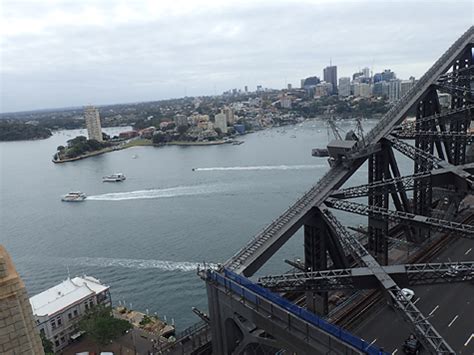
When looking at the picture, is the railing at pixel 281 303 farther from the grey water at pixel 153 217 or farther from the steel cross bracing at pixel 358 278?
the grey water at pixel 153 217

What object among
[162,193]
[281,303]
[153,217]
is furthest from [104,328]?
[162,193]

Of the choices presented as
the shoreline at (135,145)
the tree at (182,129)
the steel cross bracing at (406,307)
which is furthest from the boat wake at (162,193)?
the tree at (182,129)

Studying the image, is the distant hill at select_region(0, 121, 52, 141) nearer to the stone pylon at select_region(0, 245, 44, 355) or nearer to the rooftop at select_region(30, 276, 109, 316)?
the rooftop at select_region(30, 276, 109, 316)

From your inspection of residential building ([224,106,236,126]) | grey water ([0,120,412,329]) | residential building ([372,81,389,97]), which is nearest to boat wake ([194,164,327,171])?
grey water ([0,120,412,329])

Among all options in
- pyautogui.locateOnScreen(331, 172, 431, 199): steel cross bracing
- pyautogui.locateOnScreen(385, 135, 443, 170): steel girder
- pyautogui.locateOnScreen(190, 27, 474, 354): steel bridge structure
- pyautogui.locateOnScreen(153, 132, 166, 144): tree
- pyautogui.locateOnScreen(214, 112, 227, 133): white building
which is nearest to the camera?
pyautogui.locateOnScreen(190, 27, 474, 354): steel bridge structure

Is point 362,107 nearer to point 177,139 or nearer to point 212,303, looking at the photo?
point 177,139

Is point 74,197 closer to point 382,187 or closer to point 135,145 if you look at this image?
point 382,187

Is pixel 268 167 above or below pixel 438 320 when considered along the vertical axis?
below
